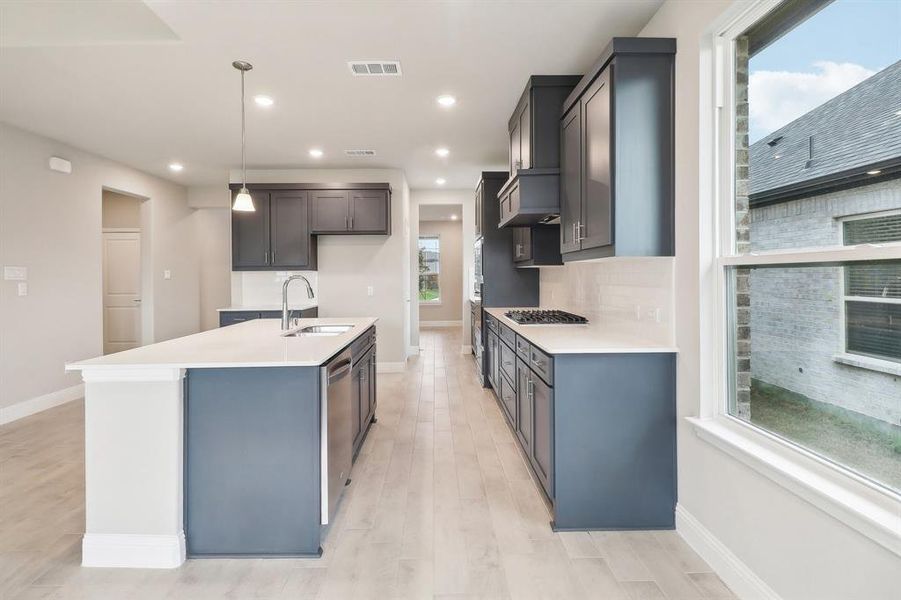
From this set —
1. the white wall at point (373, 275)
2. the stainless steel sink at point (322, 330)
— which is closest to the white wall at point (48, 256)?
the white wall at point (373, 275)

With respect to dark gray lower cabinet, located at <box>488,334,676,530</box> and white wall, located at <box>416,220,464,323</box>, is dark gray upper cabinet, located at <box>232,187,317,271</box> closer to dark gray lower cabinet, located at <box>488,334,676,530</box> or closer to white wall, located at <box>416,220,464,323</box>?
dark gray lower cabinet, located at <box>488,334,676,530</box>

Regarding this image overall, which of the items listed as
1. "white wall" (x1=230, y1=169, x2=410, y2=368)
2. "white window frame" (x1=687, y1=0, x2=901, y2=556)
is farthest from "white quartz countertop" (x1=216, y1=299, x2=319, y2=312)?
"white window frame" (x1=687, y1=0, x2=901, y2=556)

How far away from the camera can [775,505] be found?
64.7 inches

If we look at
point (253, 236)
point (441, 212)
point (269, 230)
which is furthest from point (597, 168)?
point (441, 212)

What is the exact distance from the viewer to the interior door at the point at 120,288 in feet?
22.4

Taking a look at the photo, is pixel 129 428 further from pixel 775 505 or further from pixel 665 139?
pixel 665 139

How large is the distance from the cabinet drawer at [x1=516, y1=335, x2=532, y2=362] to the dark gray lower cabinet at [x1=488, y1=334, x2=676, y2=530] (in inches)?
21.1

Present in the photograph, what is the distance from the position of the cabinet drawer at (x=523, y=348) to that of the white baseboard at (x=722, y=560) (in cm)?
111

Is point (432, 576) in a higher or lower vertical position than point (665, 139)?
lower

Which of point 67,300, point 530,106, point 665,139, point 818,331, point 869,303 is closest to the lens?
point 869,303

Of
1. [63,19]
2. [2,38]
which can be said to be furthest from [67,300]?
[63,19]

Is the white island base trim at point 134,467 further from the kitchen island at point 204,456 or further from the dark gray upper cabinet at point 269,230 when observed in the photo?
the dark gray upper cabinet at point 269,230

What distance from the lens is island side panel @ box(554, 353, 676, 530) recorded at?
2277 mm

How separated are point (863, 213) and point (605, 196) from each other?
3.61 ft
